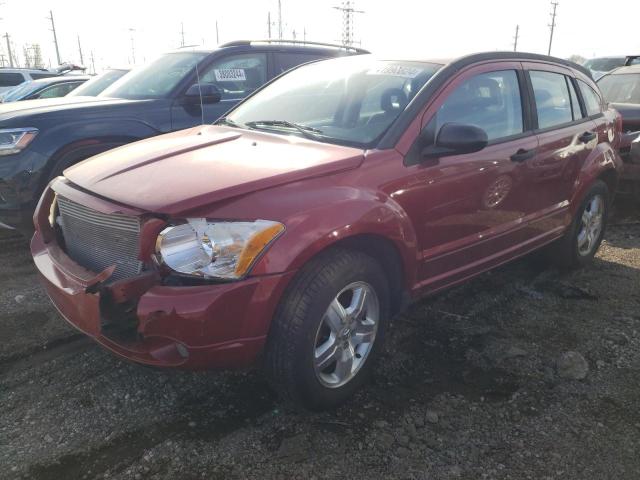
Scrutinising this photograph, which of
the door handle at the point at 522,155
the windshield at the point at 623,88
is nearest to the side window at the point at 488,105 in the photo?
the door handle at the point at 522,155

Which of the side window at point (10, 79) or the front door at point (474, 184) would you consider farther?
the side window at point (10, 79)

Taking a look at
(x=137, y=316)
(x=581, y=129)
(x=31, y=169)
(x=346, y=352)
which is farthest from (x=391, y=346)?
(x=31, y=169)

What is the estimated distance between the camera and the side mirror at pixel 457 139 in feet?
9.58

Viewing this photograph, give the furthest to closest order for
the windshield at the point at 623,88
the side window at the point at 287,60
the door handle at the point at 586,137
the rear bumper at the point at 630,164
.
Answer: the windshield at the point at 623,88, the side window at the point at 287,60, the rear bumper at the point at 630,164, the door handle at the point at 586,137

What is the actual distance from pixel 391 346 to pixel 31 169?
3.29 meters

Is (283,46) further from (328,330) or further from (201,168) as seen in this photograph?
(328,330)

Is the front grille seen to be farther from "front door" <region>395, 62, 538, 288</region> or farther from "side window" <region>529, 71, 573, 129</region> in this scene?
"side window" <region>529, 71, 573, 129</region>

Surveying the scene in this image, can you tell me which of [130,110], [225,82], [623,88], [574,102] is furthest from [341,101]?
[623,88]

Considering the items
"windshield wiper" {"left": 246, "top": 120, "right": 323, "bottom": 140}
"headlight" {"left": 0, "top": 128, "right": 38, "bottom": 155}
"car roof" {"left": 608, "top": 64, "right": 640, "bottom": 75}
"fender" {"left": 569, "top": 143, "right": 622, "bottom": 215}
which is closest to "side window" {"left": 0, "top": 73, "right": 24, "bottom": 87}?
"headlight" {"left": 0, "top": 128, "right": 38, "bottom": 155}

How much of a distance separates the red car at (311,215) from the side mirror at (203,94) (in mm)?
1247

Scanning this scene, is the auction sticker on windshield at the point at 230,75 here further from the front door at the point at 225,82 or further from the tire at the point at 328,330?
the tire at the point at 328,330

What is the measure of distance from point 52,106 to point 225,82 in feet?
5.69

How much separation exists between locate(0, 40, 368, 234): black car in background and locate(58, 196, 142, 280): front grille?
1907mm

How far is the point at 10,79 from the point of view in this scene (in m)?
17.6
